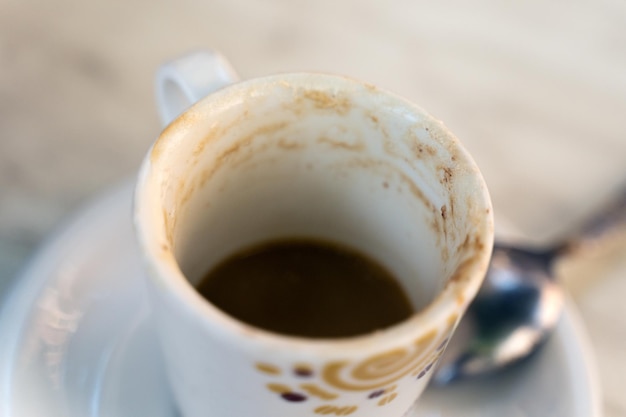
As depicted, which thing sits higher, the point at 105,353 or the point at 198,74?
the point at 198,74

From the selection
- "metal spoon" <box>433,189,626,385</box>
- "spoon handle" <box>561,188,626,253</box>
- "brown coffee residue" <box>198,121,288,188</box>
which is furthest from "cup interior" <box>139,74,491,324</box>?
"spoon handle" <box>561,188,626,253</box>

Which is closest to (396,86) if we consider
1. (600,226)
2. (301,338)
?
(600,226)

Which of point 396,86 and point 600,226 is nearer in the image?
point 600,226

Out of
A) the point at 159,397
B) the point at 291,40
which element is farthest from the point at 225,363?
the point at 291,40

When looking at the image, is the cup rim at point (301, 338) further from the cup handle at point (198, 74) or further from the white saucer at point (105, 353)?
the white saucer at point (105, 353)

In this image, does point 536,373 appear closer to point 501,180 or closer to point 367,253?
point 367,253

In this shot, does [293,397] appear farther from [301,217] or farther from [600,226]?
[600,226]

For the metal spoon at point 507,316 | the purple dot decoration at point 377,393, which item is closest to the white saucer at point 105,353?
the metal spoon at point 507,316
